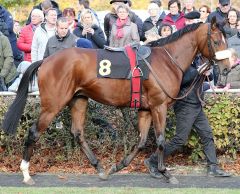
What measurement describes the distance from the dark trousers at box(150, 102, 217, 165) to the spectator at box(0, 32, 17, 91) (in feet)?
11.7

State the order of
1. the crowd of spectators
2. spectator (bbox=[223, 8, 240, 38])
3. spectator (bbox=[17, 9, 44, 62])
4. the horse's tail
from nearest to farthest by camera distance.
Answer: the horse's tail, the crowd of spectators, spectator (bbox=[17, 9, 44, 62]), spectator (bbox=[223, 8, 240, 38])

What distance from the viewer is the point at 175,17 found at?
468 inches

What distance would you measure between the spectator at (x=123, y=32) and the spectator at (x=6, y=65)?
189 cm

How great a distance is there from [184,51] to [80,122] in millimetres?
1836

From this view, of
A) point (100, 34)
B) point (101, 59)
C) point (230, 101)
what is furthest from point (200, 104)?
point (100, 34)

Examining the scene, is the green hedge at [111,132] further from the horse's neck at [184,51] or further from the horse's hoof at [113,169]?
the horse's neck at [184,51]

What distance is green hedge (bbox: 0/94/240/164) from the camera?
9266mm

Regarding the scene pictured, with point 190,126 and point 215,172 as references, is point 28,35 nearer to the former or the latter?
point 190,126

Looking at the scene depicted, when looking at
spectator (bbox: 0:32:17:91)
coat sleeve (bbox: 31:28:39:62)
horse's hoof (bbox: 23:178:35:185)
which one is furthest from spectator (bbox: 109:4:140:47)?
horse's hoof (bbox: 23:178:35:185)

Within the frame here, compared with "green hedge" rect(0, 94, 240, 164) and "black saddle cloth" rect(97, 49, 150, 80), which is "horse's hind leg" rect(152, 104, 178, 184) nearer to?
"black saddle cloth" rect(97, 49, 150, 80)

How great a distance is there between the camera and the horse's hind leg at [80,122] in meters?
8.80

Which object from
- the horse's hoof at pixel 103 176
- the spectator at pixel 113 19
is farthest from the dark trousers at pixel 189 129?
the spectator at pixel 113 19

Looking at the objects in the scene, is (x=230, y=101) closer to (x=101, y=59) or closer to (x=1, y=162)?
(x=101, y=59)

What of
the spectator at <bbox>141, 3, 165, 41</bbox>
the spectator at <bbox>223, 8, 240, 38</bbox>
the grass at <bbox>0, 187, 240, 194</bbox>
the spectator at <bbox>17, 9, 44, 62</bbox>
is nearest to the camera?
the grass at <bbox>0, 187, 240, 194</bbox>
